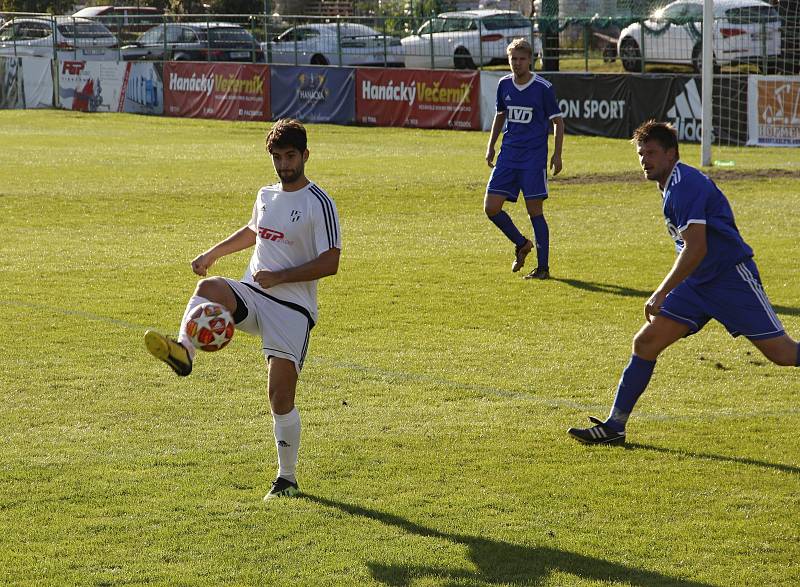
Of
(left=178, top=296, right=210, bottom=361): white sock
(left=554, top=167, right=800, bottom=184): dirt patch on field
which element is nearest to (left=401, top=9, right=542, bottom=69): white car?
(left=554, top=167, right=800, bottom=184): dirt patch on field

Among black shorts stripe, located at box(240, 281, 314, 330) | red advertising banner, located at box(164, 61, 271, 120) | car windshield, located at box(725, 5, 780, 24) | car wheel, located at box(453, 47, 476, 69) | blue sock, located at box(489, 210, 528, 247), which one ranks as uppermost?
car windshield, located at box(725, 5, 780, 24)

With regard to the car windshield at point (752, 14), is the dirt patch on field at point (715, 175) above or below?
below

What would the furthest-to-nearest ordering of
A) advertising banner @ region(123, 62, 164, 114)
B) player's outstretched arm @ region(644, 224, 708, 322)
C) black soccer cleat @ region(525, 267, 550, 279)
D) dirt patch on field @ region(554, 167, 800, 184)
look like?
advertising banner @ region(123, 62, 164, 114), dirt patch on field @ region(554, 167, 800, 184), black soccer cleat @ region(525, 267, 550, 279), player's outstretched arm @ region(644, 224, 708, 322)

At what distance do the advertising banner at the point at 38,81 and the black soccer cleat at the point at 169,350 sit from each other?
35.6 meters

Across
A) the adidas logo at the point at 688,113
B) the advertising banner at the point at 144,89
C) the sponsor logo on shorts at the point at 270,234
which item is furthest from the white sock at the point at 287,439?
the advertising banner at the point at 144,89

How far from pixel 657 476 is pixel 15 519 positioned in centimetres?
337

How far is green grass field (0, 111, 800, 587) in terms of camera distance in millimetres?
5562

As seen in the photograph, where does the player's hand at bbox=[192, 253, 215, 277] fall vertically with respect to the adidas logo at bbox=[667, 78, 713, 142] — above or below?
below

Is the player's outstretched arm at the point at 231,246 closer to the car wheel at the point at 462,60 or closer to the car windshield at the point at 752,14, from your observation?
the car windshield at the point at 752,14

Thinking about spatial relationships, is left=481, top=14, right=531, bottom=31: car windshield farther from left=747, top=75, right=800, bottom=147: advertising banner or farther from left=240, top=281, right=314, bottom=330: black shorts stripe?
left=240, top=281, right=314, bottom=330: black shorts stripe

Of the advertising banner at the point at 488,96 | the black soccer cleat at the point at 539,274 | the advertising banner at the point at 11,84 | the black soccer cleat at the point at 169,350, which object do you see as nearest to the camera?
the black soccer cleat at the point at 169,350

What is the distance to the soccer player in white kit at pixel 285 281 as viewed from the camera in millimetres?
6133

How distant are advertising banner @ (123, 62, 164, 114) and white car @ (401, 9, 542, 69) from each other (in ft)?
25.7

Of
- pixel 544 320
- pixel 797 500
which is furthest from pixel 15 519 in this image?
pixel 544 320
